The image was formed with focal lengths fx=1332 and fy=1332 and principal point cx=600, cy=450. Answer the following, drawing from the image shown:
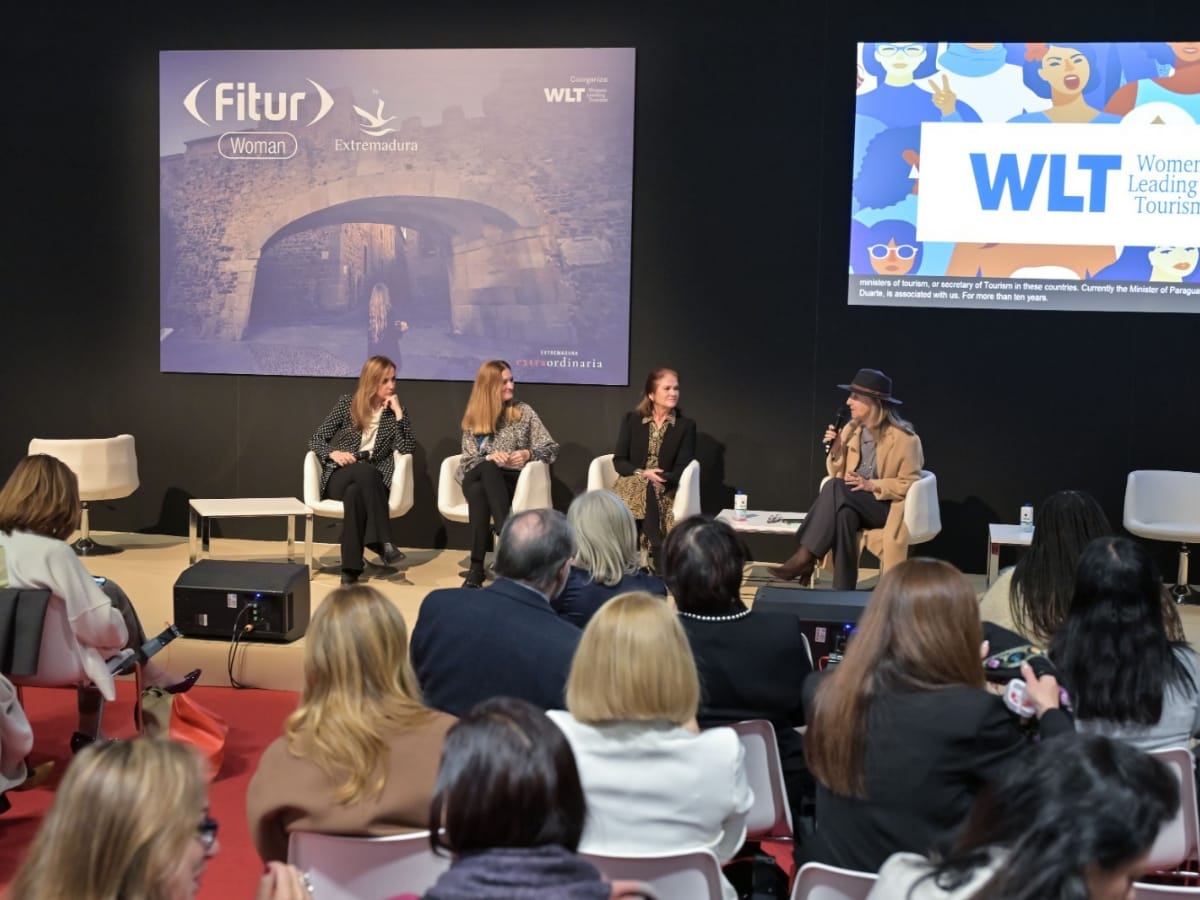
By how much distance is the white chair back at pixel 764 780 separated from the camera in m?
2.89

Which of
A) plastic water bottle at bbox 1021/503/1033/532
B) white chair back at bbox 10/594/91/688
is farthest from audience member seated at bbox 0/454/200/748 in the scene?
plastic water bottle at bbox 1021/503/1033/532

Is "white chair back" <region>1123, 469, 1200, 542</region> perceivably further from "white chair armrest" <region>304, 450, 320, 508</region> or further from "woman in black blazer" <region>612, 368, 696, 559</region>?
"white chair armrest" <region>304, 450, 320, 508</region>

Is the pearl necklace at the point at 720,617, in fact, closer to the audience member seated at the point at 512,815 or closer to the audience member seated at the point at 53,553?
the audience member seated at the point at 512,815

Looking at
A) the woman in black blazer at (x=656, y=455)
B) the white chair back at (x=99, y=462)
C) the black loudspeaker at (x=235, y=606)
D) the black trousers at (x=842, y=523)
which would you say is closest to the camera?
the black loudspeaker at (x=235, y=606)

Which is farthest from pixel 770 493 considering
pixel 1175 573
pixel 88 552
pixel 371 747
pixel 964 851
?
pixel 964 851

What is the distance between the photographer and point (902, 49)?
7379mm

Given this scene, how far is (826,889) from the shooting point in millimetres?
2230

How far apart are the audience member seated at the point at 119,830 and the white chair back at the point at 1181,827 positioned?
1.96 meters

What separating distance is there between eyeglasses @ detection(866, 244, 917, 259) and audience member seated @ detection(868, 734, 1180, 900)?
618 centimetres

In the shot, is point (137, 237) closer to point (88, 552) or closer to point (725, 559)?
point (88, 552)

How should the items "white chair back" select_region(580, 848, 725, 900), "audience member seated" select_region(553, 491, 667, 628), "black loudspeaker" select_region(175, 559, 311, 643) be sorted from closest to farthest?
"white chair back" select_region(580, 848, 725, 900) → "audience member seated" select_region(553, 491, 667, 628) → "black loudspeaker" select_region(175, 559, 311, 643)

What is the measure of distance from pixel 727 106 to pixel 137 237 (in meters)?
3.76

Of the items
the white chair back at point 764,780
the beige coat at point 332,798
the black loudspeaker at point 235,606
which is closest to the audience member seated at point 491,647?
the white chair back at point 764,780

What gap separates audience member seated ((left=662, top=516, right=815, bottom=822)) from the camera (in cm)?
304
